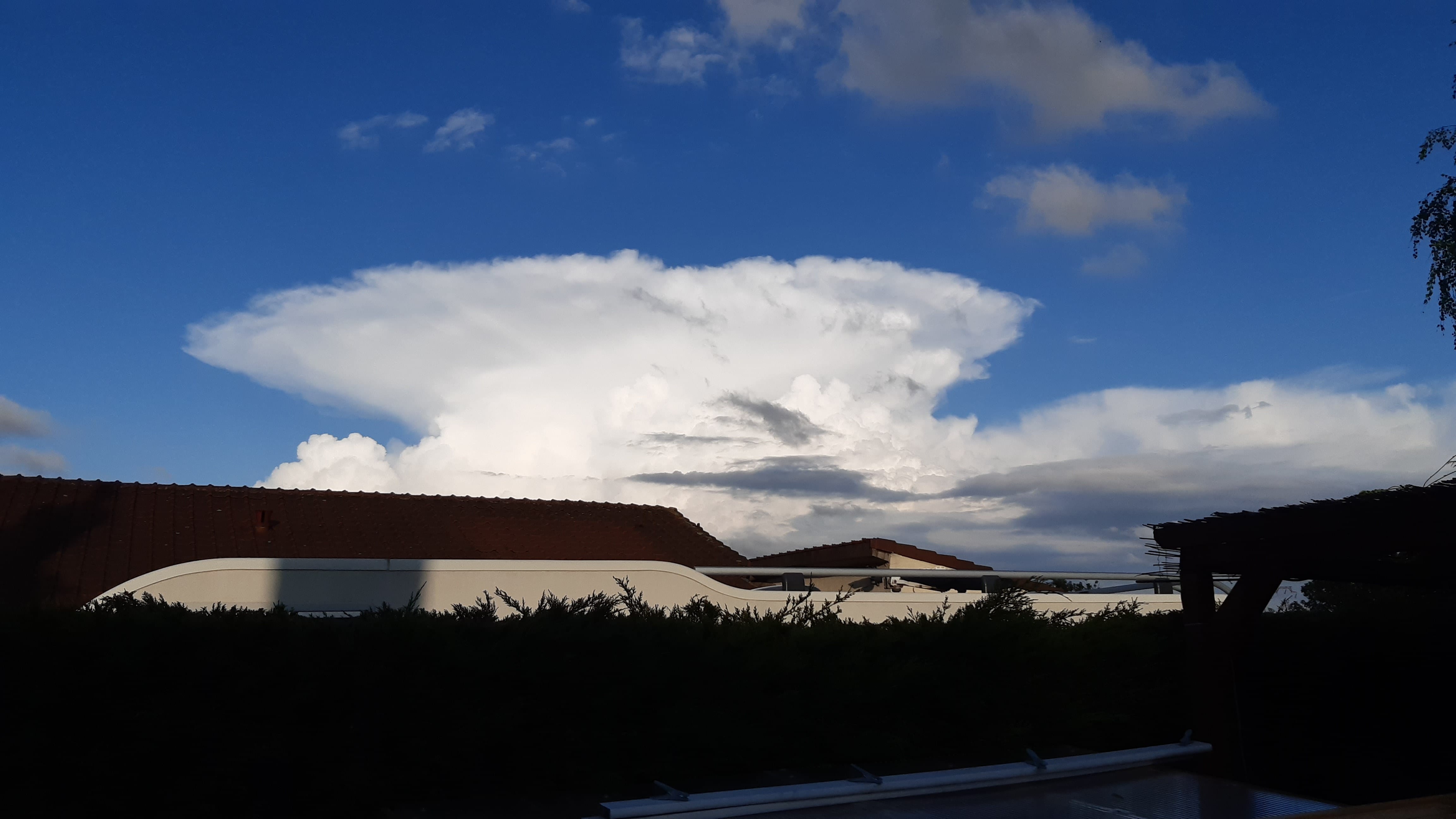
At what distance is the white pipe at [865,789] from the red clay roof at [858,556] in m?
9.10

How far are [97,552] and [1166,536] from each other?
15.7m

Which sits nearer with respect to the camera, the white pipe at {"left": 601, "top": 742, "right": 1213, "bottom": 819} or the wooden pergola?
the white pipe at {"left": 601, "top": 742, "right": 1213, "bottom": 819}

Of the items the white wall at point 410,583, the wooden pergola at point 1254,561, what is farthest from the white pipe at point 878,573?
the wooden pergola at point 1254,561

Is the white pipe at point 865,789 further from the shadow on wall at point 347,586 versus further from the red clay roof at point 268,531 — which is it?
the red clay roof at point 268,531

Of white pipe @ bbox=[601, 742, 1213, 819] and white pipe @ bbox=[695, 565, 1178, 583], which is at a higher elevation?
white pipe @ bbox=[695, 565, 1178, 583]

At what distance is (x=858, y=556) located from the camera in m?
17.8

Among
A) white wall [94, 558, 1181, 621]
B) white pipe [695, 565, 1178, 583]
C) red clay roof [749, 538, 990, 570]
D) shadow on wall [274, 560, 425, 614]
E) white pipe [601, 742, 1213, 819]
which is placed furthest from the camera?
red clay roof [749, 538, 990, 570]

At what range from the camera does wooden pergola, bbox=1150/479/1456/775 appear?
782cm

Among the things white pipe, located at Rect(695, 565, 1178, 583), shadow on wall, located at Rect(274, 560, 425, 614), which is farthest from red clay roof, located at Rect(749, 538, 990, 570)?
shadow on wall, located at Rect(274, 560, 425, 614)

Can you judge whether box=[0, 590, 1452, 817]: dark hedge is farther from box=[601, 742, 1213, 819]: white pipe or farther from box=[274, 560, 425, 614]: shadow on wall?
box=[274, 560, 425, 614]: shadow on wall

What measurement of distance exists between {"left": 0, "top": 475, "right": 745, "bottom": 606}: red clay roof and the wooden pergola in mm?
11319

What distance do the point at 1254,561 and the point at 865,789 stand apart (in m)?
4.86

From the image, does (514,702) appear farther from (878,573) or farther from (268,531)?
(268,531)

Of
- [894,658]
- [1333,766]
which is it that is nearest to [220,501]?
[894,658]
